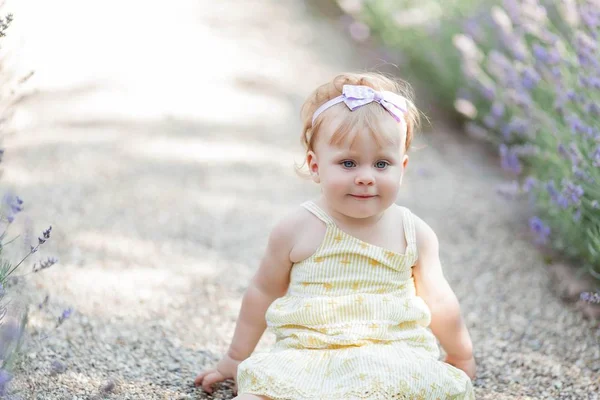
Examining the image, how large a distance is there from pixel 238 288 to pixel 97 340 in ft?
2.50

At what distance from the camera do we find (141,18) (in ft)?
21.3

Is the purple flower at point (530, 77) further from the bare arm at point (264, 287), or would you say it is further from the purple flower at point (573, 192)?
the bare arm at point (264, 287)

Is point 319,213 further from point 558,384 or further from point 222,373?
point 558,384

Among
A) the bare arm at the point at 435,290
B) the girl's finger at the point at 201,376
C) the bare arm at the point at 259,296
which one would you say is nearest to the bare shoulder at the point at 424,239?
the bare arm at the point at 435,290

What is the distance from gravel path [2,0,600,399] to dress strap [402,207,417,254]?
234mm

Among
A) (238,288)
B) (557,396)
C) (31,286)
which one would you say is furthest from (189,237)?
(557,396)

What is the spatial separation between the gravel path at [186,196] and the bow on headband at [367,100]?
25cm

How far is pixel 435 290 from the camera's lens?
2.15 m

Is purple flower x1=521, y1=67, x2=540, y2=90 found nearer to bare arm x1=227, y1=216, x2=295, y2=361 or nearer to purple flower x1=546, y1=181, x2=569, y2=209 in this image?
purple flower x1=546, y1=181, x2=569, y2=209

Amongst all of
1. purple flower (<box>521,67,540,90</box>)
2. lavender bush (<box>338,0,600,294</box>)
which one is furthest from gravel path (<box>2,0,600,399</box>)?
purple flower (<box>521,67,540,90</box>)

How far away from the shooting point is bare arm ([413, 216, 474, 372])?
84.0 inches

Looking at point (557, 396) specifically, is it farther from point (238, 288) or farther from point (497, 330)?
point (238, 288)

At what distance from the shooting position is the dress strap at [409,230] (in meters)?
2.10

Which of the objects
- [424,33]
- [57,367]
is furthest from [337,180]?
[424,33]
